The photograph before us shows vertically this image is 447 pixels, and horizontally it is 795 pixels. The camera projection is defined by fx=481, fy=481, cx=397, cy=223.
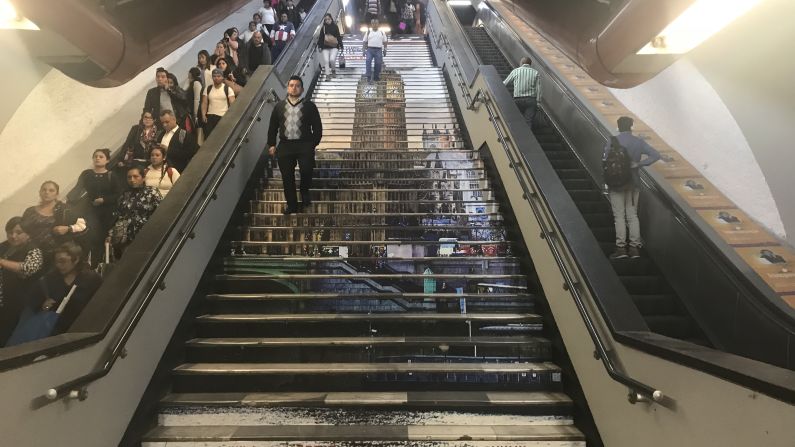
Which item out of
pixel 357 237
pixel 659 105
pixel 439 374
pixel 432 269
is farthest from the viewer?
pixel 659 105

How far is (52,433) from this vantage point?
233cm

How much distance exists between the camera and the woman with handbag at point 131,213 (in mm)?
3718

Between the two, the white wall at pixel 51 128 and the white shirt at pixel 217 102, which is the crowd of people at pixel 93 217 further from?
the white wall at pixel 51 128

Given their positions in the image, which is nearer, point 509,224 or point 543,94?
point 509,224

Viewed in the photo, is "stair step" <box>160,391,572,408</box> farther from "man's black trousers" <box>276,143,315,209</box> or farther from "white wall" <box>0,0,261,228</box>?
"white wall" <box>0,0,261,228</box>

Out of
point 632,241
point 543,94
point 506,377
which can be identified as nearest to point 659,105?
point 543,94

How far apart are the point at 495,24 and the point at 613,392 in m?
11.5

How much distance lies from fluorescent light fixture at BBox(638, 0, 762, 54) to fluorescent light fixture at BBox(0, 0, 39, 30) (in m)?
4.33

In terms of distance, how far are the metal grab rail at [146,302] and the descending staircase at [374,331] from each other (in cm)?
55

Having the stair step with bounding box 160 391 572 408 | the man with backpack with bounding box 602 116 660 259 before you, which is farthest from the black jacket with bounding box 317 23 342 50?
the stair step with bounding box 160 391 572 408

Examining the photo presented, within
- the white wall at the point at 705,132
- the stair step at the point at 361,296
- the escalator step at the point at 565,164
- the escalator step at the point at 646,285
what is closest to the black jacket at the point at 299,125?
the stair step at the point at 361,296

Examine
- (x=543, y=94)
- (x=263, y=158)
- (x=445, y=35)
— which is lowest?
(x=263, y=158)

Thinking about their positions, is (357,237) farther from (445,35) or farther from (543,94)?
(445,35)

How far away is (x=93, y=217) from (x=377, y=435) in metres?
2.97
